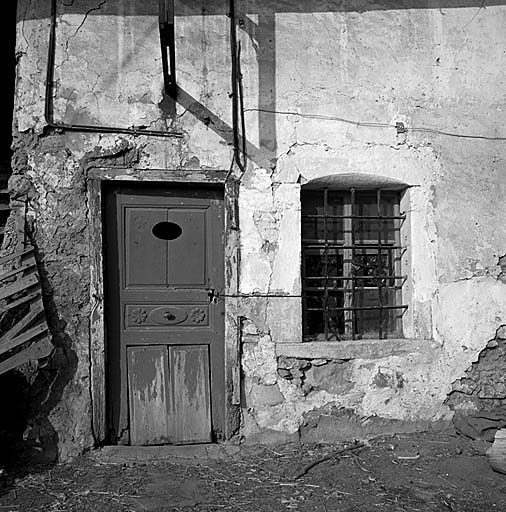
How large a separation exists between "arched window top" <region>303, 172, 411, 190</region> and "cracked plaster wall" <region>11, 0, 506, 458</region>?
0.18ft

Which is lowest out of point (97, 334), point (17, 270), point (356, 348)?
point (356, 348)

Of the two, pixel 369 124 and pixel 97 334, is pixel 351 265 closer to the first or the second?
pixel 369 124

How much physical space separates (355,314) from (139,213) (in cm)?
205

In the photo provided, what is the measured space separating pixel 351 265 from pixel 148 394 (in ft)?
6.68

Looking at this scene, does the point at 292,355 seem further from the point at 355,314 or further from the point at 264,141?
the point at 264,141

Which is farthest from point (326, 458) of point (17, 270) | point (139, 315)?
point (17, 270)

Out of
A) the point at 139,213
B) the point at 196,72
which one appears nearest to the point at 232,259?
the point at 139,213

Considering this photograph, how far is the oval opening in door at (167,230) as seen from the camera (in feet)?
16.5

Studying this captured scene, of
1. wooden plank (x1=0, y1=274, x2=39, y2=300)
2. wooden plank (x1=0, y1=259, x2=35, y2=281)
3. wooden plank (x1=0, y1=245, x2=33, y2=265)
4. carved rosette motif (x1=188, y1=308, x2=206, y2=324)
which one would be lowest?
carved rosette motif (x1=188, y1=308, x2=206, y2=324)

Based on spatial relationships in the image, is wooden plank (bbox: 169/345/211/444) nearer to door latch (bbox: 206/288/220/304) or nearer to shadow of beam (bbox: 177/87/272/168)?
door latch (bbox: 206/288/220/304)

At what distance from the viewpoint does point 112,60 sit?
4980 mm

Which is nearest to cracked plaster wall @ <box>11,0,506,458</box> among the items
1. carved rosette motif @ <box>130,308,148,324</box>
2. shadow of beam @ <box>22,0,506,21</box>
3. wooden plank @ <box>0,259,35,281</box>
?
shadow of beam @ <box>22,0,506,21</box>

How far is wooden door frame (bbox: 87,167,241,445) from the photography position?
480 centimetres

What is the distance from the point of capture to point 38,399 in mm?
4723
